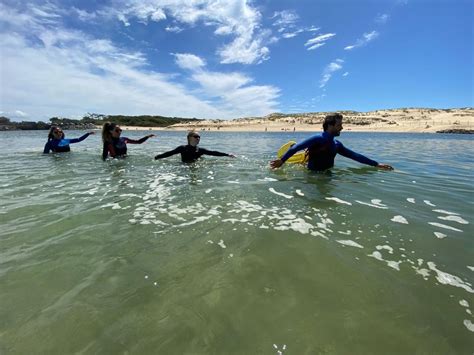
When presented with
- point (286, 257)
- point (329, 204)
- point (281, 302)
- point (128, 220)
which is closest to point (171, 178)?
point (128, 220)

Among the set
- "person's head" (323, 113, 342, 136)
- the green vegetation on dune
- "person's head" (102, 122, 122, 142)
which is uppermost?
"person's head" (323, 113, 342, 136)

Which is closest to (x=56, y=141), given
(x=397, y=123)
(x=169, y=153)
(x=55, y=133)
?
(x=55, y=133)

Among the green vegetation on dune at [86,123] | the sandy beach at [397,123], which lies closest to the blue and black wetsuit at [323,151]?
the sandy beach at [397,123]

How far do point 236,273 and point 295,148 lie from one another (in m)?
5.39

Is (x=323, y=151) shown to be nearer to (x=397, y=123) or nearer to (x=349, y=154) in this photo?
(x=349, y=154)

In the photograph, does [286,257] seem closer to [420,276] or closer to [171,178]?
[420,276]

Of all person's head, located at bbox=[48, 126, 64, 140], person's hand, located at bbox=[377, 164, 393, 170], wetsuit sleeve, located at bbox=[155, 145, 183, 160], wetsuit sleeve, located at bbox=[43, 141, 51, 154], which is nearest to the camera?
person's hand, located at bbox=[377, 164, 393, 170]

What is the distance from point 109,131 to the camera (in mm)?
12008

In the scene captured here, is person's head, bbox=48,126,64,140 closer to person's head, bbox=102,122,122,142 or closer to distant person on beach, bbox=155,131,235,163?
person's head, bbox=102,122,122,142

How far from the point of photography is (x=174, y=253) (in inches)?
143

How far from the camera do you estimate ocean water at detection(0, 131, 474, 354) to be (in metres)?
2.34

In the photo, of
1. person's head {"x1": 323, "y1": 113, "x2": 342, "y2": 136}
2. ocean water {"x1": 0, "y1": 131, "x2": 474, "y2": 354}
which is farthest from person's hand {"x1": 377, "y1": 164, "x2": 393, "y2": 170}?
ocean water {"x1": 0, "y1": 131, "x2": 474, "y2": 354}

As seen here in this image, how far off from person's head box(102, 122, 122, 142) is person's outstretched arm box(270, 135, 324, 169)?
708 centimetres

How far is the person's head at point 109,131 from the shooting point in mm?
11883
